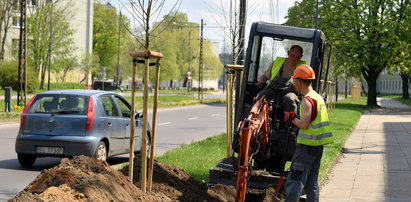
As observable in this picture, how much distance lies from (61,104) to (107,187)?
6.43 metres

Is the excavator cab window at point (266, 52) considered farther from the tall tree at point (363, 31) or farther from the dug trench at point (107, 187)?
the tall tree at point (363, 31)

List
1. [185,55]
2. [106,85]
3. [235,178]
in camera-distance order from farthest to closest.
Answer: [185,55] → [106,85] → [235,178]

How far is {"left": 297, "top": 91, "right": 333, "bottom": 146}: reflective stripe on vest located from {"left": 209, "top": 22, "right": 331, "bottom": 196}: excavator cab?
1.13 metres

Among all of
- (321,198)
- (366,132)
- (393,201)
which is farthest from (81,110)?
(366,132)

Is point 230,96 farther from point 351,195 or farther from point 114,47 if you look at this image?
point 114,47

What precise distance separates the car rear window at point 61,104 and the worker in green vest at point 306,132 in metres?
6.09

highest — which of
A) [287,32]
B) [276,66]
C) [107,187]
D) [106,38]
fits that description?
[106,38]

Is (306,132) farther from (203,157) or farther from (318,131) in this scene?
(203,157)

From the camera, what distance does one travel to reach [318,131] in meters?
7.95

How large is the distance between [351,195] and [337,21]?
4542 centimetres

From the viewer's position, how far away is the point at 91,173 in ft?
24.5

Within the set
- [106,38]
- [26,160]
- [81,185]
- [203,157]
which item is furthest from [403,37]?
[106,38]

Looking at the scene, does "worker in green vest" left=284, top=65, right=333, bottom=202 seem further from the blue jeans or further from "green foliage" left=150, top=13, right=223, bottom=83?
"green foliage" left=150, top=13, right=223, bottom=83

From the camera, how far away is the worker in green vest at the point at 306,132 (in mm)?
7910
